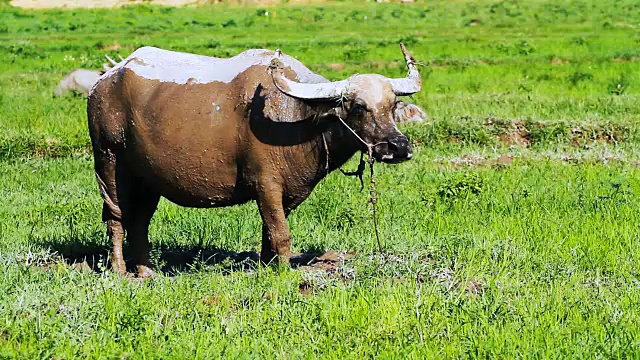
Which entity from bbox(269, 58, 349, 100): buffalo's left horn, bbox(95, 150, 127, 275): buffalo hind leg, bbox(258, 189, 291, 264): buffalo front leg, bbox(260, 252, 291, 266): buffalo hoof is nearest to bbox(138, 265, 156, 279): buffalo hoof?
bbox(95, 150, 127, 275): buffalo hind leg

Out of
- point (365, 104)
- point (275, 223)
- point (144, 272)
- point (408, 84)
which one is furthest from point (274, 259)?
point (408, 84)

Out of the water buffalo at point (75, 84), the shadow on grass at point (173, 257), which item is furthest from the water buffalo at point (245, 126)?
the water buffalo at point (75, 84)

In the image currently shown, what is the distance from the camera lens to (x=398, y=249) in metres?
7.45

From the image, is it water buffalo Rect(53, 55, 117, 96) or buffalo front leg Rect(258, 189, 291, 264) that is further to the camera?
water buffalo Rect(53, 55, 117, 96)

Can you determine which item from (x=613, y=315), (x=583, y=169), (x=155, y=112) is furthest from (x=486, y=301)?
(x=583, y=169)

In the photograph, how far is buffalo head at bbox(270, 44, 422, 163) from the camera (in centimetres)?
651

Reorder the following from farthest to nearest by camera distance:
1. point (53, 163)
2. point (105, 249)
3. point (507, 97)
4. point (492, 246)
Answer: point (507, 97) → point (53, 163) → point (105, 249) → point (492, 246)

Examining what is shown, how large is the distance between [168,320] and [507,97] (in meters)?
10.7

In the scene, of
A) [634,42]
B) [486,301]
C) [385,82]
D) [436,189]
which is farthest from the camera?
[634,42]

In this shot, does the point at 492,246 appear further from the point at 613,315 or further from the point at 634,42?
Result: the point at 634,42

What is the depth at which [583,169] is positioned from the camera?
1101 cm

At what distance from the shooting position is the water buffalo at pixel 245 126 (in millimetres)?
6613

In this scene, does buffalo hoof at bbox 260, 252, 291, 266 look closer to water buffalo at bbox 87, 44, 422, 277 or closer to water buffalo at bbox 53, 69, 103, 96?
water buffalo at bbox 87, 44, 422, 277

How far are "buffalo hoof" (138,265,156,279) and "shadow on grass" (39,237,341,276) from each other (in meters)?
0.09
